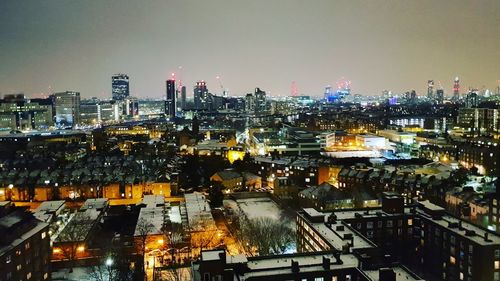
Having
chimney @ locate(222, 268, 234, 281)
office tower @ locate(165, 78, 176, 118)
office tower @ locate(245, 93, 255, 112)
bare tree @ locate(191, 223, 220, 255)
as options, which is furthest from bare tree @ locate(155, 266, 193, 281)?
office tower @ locate(245, 93, 255, 112)

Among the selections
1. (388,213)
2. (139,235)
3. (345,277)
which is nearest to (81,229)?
(139,235)

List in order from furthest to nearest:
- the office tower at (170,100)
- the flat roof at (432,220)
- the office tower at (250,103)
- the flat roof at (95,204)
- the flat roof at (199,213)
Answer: the office tower at (250,103) < the office tower at (170,100) < the flat roof at (95,204) < the flat roof at (199,213) < the flat roof at (432,220)

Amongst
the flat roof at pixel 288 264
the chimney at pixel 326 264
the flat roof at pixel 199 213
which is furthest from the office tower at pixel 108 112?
the chimney at pixel 326 264

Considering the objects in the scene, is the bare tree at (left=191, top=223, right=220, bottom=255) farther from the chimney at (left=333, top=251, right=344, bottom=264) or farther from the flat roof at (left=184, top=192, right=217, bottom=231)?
the chimney at (left=333, top=251, right=344, bottom=264)

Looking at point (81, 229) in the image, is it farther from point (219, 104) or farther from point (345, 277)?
point (219, 104)

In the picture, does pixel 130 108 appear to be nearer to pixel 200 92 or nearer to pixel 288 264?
pixel 200 92

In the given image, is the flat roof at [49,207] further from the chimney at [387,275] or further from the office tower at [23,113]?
the office tower at [23,113]
